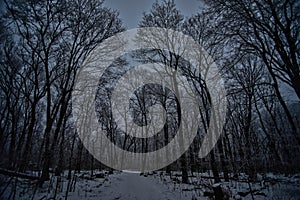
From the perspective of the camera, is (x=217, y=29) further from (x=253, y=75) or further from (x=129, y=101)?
(x=129, y=101)

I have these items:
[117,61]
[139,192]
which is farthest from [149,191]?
[117,61]

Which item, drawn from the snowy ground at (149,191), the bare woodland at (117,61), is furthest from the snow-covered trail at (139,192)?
the bare woodland at (117,61)

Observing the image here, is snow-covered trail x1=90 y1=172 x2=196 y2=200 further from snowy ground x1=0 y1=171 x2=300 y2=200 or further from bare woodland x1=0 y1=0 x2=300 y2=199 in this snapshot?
bare woodland x1=0 y1=0 x2=300 y2=199

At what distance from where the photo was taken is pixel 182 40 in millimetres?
12922

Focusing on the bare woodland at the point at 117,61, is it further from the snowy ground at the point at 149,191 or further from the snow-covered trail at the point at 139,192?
the snow-covered trail at the point at 139,192

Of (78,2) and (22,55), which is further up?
(78,2)

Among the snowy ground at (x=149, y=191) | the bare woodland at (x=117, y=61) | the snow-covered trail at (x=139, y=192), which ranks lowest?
the snow-covered trail at (x=139, y=192)

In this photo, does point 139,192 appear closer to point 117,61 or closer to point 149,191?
point 149,191

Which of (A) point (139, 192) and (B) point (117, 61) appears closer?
(A) point (139, 192)

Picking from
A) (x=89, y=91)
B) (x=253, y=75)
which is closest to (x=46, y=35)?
(x=89, y=91)

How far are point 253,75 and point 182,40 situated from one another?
587 centimetres

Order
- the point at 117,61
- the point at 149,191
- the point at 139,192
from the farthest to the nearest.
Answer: the point at 117,61 < the point at 149,191 < the point at 139,192

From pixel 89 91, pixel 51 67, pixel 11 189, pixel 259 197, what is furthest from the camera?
pixel 89 91

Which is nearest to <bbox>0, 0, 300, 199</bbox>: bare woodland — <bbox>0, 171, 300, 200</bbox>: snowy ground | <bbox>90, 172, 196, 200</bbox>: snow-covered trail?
<bbox>0, 171, 300, 200</bbox>: snowy ground
